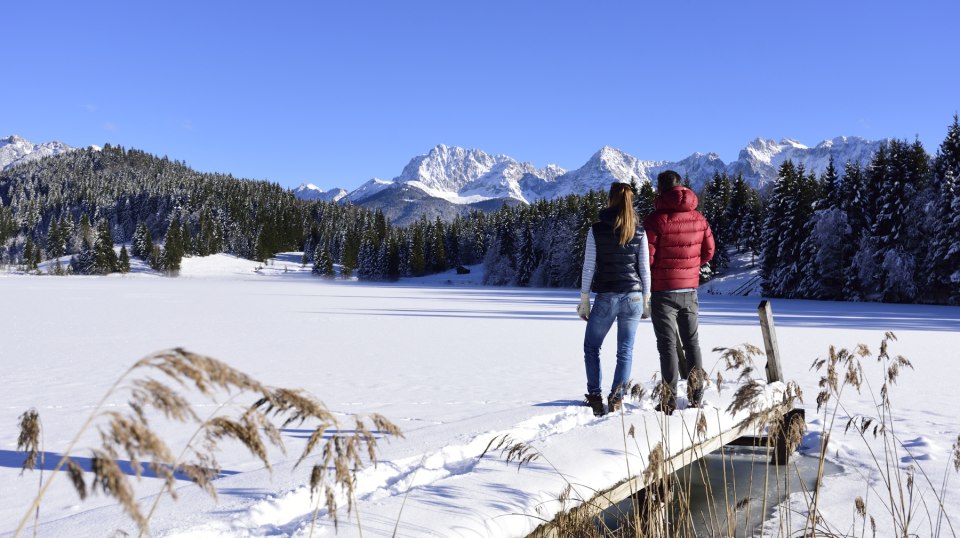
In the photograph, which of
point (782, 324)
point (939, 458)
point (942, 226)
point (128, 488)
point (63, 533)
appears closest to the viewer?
point (128, 488)

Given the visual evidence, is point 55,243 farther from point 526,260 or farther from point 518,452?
point 518,452

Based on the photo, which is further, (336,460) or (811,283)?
(811,283)

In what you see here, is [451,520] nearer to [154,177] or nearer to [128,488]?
[128,488]

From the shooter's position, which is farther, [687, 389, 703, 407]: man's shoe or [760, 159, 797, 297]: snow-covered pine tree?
[760, 159, 797, 297]: snow-covered pine tree

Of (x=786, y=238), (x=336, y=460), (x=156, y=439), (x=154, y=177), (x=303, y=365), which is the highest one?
(x=154, y=177)

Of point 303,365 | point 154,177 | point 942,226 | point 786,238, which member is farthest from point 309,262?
point 303,365

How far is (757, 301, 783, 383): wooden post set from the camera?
5230mm

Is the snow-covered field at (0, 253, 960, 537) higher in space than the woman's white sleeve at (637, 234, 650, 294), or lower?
lower

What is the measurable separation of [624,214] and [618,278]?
495 millimetres

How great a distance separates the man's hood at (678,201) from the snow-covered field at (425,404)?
159 centimetres

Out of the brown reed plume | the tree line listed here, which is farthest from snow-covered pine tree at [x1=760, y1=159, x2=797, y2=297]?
the brown reed plume

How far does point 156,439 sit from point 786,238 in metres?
44.0

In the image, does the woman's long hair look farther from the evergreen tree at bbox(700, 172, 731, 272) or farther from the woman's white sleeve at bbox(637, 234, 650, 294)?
the evergreen tree at bbox(700, 172, 731, 272)

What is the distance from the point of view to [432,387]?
7.84 meters
